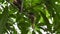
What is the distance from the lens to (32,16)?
788 millimetres

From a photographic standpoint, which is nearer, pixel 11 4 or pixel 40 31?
pixel 11 4

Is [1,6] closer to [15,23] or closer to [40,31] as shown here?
[15,23]

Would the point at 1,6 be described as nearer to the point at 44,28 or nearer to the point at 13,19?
the point at 13,19

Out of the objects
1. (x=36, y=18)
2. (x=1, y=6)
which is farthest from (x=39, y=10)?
(x=1, y=6)

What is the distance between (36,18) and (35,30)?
52 millimetres

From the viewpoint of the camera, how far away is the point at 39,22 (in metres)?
0.86

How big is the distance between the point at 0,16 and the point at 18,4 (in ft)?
0.28

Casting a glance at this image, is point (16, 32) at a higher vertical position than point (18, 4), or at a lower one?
lower

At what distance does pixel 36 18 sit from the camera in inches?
31.6

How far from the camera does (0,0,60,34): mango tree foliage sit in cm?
75

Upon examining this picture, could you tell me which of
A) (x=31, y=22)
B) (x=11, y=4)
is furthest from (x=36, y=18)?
(x=11, y=4)

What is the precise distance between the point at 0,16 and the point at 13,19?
0.07 metres

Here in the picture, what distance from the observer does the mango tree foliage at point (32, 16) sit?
2.47ft

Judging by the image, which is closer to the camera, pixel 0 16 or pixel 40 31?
pixel 0 16
